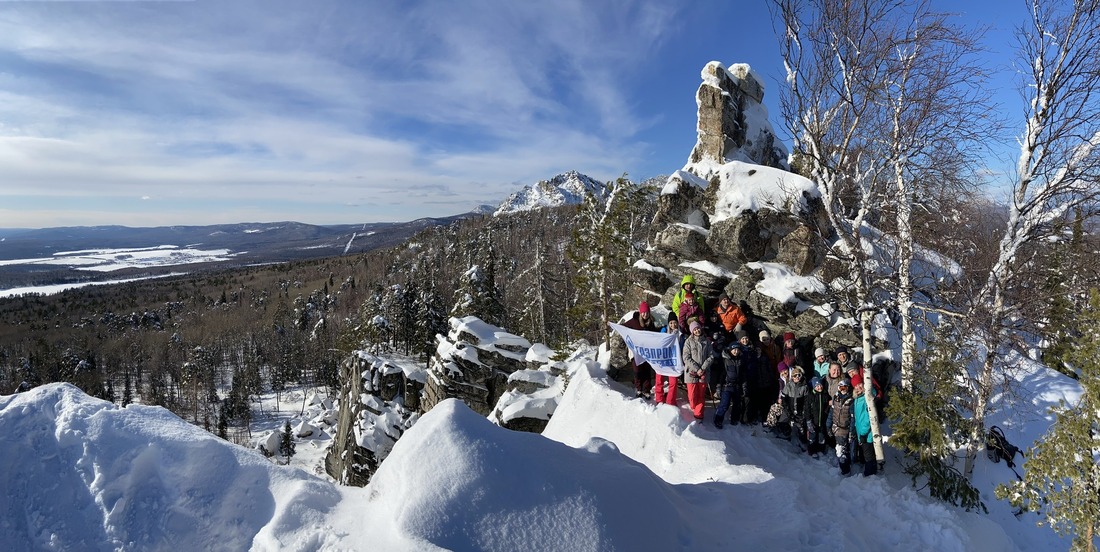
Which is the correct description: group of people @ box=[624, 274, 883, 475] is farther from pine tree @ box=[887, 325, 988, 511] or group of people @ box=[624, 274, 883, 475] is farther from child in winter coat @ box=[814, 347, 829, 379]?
pine tree @ box=[887, 325, 988, 511]

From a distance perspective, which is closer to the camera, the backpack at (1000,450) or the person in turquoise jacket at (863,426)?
the person in turquoise jacket at (863,426)

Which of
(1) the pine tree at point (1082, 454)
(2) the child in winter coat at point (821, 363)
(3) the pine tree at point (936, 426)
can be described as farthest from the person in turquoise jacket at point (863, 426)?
(1) the pine tree at point (1082, 454)

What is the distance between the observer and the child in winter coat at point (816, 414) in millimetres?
8461

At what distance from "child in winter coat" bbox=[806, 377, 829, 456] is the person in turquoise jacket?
0.54 meters

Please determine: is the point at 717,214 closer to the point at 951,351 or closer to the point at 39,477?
the point at 951,351

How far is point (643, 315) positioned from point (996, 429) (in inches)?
273

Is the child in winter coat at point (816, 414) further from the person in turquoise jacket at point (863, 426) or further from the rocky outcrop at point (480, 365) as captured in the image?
the rocky outcrop at point (480, 365)

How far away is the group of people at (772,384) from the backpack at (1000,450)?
1816mm

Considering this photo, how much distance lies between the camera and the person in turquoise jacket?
783 centimetres

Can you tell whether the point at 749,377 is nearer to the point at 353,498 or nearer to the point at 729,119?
the point at 353,498

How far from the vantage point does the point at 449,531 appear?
4117 millimetres

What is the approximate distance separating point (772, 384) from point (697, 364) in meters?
1.66

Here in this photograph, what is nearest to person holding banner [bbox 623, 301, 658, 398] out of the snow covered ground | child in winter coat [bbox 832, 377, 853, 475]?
child in winter coat [bbox 832, 377, 853, 475]

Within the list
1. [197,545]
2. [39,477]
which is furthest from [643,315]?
[39,477]
